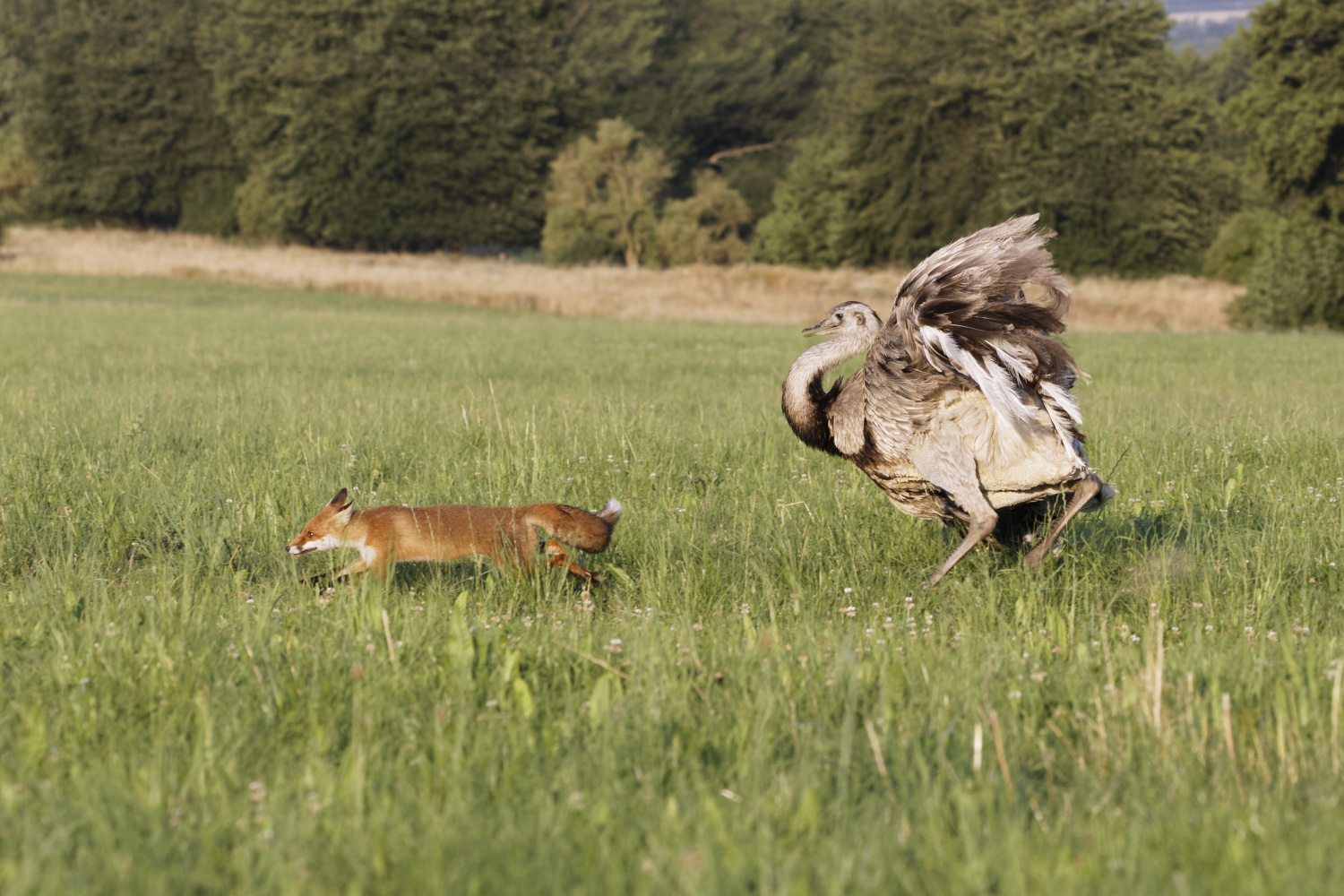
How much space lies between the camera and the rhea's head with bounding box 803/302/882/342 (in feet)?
17.7

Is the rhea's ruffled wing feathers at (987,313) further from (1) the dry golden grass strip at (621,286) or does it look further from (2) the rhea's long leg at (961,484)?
(1) the dry golden grass strip at (621,286)

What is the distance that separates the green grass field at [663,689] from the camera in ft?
7.34

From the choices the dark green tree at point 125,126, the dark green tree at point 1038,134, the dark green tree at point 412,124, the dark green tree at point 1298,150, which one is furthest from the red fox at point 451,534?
the dark green tree at point 125,126

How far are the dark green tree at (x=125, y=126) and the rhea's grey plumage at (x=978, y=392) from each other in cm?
8020

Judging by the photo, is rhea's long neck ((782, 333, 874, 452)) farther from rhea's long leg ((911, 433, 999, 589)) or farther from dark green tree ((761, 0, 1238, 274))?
dark green tree ((761, 0, 1238, 274))

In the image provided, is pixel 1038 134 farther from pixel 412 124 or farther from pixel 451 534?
pixel 451 534

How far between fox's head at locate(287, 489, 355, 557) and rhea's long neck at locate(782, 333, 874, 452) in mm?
2111

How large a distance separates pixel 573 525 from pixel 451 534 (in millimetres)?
536

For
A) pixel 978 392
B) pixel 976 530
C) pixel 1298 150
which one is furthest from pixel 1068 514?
pixel 1298 150

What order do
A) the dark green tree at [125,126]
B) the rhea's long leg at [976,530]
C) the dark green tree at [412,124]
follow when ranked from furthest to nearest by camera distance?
the dark green tree at [125,126]
the dark green tree at [412,124]
the rhea's long leg at [976,530]

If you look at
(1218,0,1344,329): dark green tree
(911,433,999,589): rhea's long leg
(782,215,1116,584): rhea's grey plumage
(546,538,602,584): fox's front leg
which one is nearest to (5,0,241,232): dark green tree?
(1218,0,1344,329): dark green tree

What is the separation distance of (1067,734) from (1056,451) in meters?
1.92

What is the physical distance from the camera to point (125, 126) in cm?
7706

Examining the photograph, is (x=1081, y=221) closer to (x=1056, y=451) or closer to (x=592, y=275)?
(x=592, y=275)
